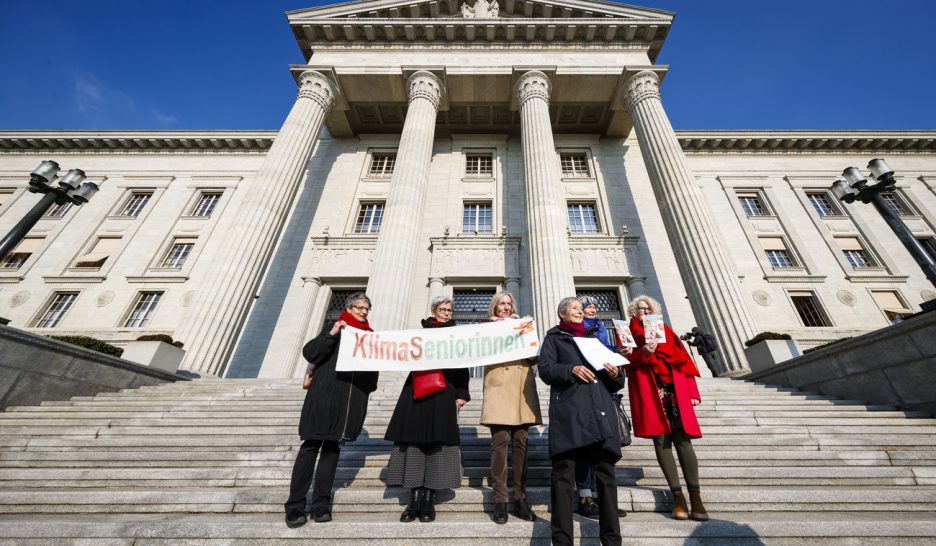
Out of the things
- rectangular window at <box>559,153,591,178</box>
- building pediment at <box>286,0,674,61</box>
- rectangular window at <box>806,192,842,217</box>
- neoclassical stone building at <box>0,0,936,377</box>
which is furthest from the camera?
rectangular window at <box>806,192,842,217</box>

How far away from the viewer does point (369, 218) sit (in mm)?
16781

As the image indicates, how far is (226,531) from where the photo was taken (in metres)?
2.90

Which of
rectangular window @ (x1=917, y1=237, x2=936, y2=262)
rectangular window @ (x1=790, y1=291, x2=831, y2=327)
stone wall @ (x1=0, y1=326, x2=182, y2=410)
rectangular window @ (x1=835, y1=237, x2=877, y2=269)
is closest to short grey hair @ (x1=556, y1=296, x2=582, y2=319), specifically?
stone wall @ (x1=0, y1=326, x2=182, y2=410)

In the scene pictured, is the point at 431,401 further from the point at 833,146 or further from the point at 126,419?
the point at 833,146

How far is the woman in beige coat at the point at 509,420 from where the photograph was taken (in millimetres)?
3000

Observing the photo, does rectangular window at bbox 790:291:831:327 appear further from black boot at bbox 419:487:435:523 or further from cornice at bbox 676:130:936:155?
black boot at bbox 419:487:435:523

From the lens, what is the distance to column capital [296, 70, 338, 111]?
15266 millimetres

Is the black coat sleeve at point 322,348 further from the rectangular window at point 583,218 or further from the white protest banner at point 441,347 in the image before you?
the rectangular window at point 583,218

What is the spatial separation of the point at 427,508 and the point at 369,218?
49.8 feet

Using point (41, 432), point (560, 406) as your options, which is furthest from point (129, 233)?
point (560, 406)

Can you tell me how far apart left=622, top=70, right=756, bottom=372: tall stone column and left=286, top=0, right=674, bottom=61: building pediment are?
4105mm

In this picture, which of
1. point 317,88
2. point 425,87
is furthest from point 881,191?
point 317,88

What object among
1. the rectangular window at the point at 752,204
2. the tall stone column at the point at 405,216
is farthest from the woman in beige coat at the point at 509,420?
the rectangular window at the point at 752,204

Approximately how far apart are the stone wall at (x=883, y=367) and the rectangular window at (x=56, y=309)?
87.7ft
